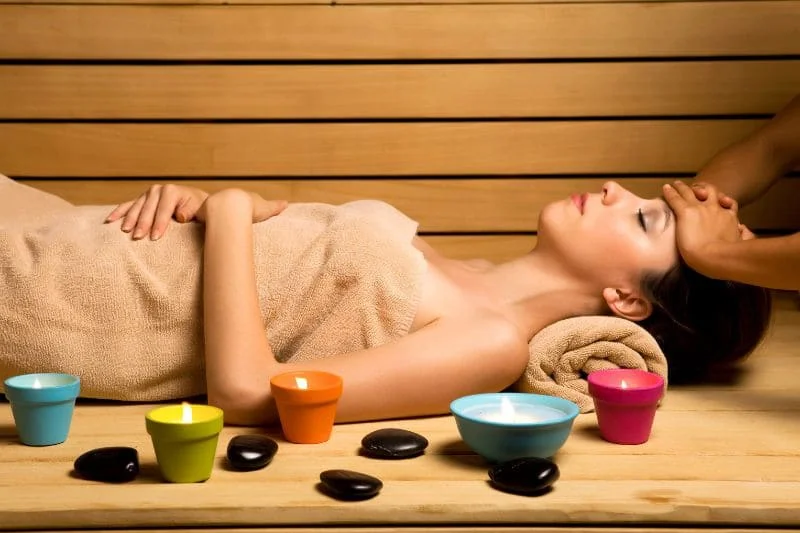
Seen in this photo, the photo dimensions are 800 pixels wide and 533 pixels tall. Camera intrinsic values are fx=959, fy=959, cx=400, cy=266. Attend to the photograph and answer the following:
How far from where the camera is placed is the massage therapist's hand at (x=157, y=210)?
1.93 m

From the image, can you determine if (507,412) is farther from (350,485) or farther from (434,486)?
(350,485)

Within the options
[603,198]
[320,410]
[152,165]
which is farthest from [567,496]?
[152,165]

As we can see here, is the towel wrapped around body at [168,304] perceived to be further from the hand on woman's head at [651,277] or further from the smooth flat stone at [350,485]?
the smooth flat stone at [350,485]

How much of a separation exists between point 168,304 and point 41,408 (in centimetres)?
33

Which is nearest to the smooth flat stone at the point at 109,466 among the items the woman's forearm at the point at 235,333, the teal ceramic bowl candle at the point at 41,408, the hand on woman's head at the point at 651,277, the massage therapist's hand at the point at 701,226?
the teal ceramic bowl candle at the point at 41,408

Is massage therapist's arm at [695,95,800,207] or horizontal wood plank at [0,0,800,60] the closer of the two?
massage therapist's arm at [695,95,800,207]

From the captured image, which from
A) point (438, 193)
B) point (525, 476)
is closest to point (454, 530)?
point (525, 476)

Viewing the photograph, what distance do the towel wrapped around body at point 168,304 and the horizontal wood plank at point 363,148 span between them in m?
0.79

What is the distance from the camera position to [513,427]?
146 centimetres

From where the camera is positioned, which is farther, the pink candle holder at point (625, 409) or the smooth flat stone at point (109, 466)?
the pink candle holder at point (625, 409)

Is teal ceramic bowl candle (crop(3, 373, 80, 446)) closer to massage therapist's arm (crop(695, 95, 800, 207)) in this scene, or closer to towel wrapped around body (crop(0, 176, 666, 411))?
towel wrapped around body (crop(0, 176, 666, 411))

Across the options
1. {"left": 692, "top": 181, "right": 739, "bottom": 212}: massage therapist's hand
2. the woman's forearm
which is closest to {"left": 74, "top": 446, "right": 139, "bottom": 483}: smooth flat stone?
the woman's forearm

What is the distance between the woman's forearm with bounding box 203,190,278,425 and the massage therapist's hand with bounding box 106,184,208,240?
16 cm

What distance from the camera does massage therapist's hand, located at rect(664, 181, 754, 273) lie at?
1.88 m
